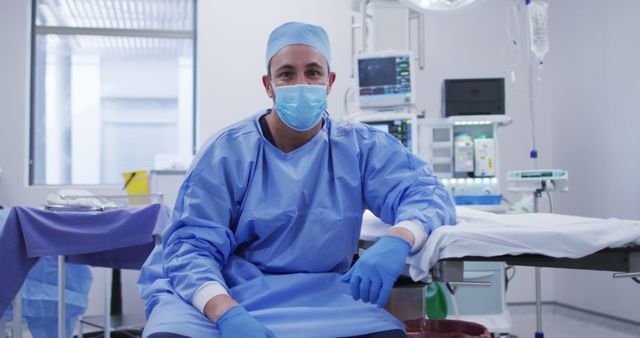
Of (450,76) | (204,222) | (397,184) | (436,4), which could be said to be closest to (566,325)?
(450,76)

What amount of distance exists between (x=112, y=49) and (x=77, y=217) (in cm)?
284

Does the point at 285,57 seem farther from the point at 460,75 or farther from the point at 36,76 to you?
the point at 36,76

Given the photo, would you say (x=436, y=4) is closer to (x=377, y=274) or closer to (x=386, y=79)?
(x=386, y=79)

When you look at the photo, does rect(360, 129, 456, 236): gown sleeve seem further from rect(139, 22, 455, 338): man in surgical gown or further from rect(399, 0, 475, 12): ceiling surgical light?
rect(399, 0, 475, 12): ceiling surgical light

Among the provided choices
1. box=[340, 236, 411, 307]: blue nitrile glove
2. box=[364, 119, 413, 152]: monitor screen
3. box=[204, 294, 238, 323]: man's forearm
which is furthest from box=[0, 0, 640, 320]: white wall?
box=[204, 294, 238, 323]: man's forearm

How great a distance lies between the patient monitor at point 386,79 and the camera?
11.1ft

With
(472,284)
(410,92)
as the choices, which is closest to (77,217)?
(472,284)

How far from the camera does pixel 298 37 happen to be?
1.44 meters

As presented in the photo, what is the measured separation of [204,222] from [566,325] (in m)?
3.30

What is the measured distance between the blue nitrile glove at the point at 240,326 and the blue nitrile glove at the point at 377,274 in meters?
0.19

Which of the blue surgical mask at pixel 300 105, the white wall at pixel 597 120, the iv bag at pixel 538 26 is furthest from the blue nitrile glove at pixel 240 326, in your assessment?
the white wall at pixel 597 120

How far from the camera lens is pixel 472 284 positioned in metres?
1.12

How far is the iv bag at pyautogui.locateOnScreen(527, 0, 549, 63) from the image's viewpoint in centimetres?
331

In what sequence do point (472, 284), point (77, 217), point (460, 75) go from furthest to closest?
point (460, 75) → point (77, 217) → point (472, 284)
